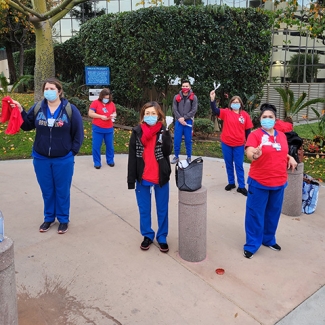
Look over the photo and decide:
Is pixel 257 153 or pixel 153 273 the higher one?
pixel 257 153

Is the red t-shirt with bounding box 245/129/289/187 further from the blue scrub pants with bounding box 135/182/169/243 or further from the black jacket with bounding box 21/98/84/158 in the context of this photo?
the black jacket with bounding box 21/98/84/158

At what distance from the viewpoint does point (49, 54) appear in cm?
1316

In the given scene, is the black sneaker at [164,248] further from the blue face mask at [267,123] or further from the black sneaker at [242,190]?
the black sneaker at [242,190]

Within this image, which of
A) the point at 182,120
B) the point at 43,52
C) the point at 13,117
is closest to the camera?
the point at 13,117

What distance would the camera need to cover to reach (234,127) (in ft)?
19.8

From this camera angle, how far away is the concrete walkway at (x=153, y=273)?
3.16m

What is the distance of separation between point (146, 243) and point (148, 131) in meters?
1.29

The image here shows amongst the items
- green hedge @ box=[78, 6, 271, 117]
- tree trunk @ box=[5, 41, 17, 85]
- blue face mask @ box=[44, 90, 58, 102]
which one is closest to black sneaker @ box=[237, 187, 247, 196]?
Result: blue face mask @ box=[44, 90, 58, 102]

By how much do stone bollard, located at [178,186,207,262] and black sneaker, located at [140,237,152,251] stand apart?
0.40 meters

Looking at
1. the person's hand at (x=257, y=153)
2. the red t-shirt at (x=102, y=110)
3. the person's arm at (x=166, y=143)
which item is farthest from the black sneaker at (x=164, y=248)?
the red t-shirt at (x=102, y=110)

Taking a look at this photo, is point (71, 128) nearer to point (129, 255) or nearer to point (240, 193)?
point (129, 255)

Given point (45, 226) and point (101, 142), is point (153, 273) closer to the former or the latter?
point (45, 226)

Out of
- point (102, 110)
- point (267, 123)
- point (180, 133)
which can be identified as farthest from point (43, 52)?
point (267, 123)

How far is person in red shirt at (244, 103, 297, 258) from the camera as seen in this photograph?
399 cm
